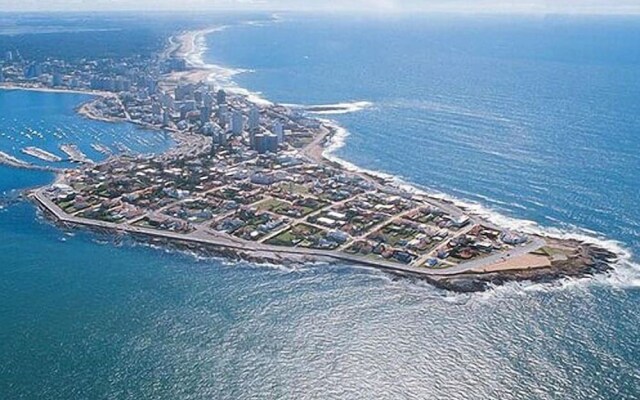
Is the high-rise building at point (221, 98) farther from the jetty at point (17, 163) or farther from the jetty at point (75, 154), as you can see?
the jetty at point (17, 163)

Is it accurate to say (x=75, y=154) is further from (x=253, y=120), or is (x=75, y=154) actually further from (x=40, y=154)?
(x=253, y=120)

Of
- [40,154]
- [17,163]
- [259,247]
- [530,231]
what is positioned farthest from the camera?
[40,154]

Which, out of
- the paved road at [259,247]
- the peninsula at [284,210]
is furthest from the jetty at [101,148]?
the paved road at [259,247]

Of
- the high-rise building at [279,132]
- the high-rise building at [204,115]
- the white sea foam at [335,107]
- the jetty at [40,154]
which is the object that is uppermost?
the high-rise building at [279,132]

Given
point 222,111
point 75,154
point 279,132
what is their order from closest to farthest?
point 75,154 → point 279,132 → point 222,111

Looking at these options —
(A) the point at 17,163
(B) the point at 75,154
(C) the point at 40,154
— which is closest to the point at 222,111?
(B) the point at 75,154

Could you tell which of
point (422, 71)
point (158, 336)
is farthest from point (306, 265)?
point (422, 71)

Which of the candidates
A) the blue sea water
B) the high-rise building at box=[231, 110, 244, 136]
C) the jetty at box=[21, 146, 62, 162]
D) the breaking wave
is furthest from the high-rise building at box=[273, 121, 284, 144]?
the jetty at box=[21, 146, 62, 162]

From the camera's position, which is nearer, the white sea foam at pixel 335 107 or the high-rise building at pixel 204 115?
the high-rise building at pixel 204 115

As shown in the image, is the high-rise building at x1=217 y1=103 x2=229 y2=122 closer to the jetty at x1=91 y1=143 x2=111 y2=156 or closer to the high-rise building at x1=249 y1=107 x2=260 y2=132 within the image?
the high-rise building at x1=249 y1=107 x2=260 y2=132
